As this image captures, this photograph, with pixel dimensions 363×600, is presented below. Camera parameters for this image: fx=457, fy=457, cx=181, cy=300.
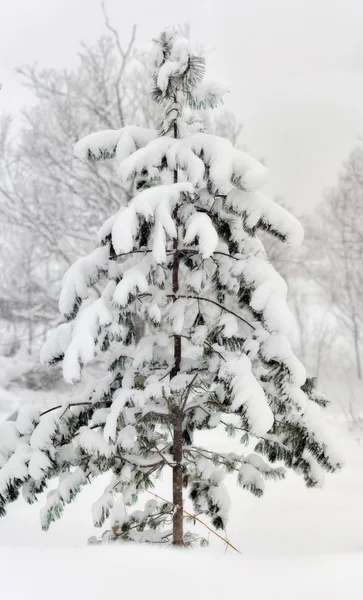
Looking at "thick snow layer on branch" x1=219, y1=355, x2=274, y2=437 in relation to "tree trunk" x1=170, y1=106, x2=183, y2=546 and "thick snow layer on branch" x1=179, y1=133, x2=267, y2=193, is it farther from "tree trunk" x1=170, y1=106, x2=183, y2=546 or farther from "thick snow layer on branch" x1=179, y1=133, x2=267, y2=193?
"thick snow layer on branch" x1=179, y1=133, x2=267, y2=193

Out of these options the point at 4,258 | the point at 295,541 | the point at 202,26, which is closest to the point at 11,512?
the point at 295,541

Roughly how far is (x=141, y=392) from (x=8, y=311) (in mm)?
8662

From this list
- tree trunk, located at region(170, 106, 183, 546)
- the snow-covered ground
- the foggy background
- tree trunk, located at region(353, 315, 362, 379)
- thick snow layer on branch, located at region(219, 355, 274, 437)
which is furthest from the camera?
tree trunk, located at region(353, 315, 362, 379)

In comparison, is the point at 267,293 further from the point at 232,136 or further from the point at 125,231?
the point at 232,136

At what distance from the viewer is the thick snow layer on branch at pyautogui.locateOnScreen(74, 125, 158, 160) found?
2.70 m

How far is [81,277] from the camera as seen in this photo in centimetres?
259

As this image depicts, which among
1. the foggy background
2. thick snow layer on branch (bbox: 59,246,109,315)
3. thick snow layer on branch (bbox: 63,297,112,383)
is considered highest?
the foggy background

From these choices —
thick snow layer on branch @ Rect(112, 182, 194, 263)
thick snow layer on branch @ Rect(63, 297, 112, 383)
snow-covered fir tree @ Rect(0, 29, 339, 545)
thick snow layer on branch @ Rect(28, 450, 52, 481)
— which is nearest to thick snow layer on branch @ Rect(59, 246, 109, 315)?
snow-covered fir tree @ Rect(0, 29, 339, 545)

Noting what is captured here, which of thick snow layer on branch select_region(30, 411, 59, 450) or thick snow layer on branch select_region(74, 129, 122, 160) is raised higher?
thick snow layer on branch select_region(74, 129, 122, 160)

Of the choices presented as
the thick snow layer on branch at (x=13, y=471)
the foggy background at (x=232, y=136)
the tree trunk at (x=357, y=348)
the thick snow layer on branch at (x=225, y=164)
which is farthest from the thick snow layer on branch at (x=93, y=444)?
the tree trunk at (x=357, y=348)

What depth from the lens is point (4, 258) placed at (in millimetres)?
10664

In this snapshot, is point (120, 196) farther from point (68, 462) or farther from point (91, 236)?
point (68, 462)

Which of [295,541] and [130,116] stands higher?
[130,116]

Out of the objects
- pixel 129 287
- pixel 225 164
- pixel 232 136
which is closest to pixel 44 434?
pixel 129 287
